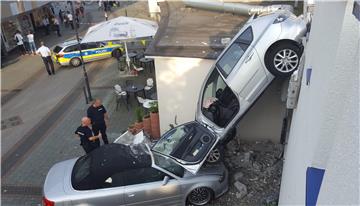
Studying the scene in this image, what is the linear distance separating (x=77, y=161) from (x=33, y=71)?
11199mm

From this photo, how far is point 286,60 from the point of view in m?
6.11

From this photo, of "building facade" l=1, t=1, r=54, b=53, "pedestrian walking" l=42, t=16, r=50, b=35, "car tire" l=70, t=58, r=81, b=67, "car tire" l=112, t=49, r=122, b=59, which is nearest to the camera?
"car tire" l=70, t=58, r=81, b=67

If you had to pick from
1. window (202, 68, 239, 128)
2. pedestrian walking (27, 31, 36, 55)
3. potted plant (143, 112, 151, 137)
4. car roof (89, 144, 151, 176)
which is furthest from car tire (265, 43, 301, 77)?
pedestrian walking (27, 31, 36, 55)

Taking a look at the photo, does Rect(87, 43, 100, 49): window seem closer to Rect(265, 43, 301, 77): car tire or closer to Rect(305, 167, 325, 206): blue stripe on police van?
Rect(265, 43, 301, 77): car tire

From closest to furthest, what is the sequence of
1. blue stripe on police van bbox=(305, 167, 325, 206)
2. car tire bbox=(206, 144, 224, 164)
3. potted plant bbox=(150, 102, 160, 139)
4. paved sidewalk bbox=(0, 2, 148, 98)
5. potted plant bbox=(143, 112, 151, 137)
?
blue stripe on police van bbox=(305, 167, 325, 206) → car tire bbox=(206, 144, 224, 164) → potted plant bbox=(150, 102, 160, 139) → potted plant bbox=(143, 112, 151, 137) → paved sidewalk bbox=(0, 2, 148, 98)

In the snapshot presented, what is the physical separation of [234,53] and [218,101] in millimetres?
1130

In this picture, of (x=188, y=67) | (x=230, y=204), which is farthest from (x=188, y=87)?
(x=230, y=204)

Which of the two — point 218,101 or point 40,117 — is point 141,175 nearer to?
point 218,101

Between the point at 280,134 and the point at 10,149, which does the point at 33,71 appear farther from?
the point at 280,134

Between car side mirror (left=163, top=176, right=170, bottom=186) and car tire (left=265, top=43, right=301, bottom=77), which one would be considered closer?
car side mirror (left=163, top=176, right=170, bottom=186)

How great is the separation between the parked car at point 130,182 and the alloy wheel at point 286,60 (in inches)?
91.9

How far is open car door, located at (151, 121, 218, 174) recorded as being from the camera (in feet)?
19.6

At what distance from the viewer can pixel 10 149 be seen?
9.51 metres

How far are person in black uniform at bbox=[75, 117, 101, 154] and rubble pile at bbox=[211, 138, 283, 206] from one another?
10.2ft
